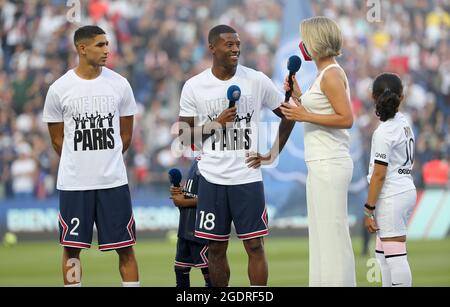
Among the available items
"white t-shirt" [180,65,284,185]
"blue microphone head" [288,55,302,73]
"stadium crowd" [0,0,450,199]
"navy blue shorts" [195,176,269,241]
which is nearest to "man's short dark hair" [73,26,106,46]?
"white t-shirt" [180,65,284,185]

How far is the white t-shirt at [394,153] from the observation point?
8125 millimetres

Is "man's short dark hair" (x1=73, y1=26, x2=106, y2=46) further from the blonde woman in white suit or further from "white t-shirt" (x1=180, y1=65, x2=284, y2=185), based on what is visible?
the blonde woman in white suit

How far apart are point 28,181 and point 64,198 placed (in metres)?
10.9

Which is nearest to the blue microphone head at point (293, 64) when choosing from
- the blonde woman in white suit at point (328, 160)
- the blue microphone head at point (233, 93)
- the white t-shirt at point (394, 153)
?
the blonde woman in white suit at point (328, 160)

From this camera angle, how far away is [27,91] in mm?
20438

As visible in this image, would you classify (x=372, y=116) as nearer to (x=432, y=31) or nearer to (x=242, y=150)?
(x=432, y=31)

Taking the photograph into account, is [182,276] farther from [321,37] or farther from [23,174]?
[23,174]

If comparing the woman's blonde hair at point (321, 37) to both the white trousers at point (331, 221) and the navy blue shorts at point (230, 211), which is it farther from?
the navy blue shorts at point (230, 211)

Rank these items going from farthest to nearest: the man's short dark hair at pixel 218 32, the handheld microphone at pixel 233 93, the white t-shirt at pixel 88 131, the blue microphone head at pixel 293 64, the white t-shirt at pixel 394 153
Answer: the man's short dark hair at pixel 218 32 → the white t-shirt at pixel 88 131 → the white t-shirt at pixel 394 153 → the handheld microphone at pixel 233 93 → the blue microphone head at pixel 293 64

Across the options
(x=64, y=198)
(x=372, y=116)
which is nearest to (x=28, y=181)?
(x=372, y=116)

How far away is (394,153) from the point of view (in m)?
8.20

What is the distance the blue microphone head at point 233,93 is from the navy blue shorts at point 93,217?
1299mm

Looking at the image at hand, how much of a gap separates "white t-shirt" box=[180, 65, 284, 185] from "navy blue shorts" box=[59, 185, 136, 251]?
0.85 m

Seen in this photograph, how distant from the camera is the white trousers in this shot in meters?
7.48
